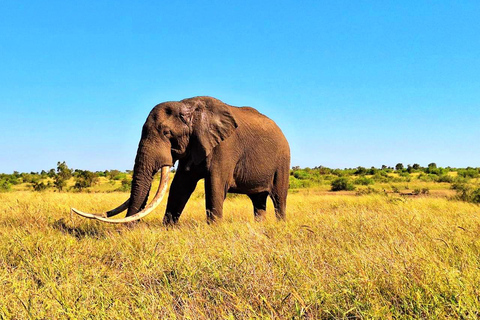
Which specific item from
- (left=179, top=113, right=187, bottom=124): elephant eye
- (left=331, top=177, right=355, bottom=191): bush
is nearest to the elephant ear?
(left=179, top=113, right=187, bottom=124): elephant eye

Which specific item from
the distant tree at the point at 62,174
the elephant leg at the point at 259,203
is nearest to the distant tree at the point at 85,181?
the distant tree at the point at 62,174

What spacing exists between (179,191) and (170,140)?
40.8 inches

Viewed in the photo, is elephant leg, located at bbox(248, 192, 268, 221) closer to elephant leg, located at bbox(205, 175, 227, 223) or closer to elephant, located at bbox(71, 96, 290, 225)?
elephant, located at bbox(71, 96, 290, 225)

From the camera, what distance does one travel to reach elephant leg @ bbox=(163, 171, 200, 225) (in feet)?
21.1

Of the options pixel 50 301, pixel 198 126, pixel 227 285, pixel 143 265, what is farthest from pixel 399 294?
pixel 198 126

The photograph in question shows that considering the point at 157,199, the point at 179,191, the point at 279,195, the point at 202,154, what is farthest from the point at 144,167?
the point at 279,195

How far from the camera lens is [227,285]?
3061mm

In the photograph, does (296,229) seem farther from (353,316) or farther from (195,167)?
(353,316)

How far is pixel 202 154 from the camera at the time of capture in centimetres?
591

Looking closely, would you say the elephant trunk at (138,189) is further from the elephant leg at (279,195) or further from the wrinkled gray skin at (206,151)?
the elephant leg at (279,195)

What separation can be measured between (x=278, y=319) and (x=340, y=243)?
233 centimetres

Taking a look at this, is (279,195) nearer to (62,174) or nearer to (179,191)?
(179,191)

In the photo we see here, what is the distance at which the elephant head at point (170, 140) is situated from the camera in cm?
567

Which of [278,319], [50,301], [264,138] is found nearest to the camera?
[278,319]
